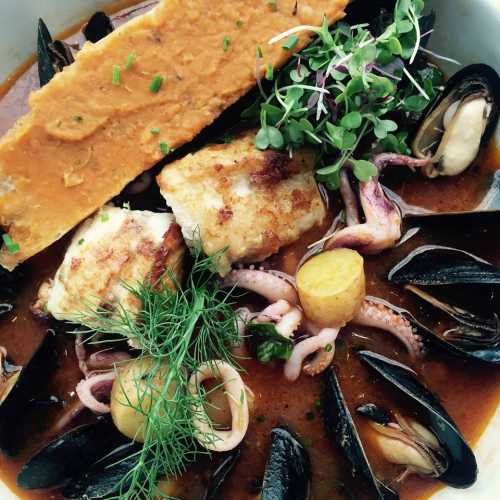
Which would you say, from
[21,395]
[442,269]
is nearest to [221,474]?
[21,395]

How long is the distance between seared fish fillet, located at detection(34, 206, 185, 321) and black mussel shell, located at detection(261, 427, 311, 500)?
91 centimetres

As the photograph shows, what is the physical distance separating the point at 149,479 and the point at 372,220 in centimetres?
158

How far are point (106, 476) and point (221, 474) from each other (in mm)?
527

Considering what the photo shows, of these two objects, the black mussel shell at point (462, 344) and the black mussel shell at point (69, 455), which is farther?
the black mussel shell at point (462, 344)

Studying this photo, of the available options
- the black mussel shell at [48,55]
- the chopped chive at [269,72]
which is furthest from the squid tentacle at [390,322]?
the black mussel shell at [48,55]

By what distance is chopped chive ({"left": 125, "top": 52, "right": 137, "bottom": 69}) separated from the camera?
279 cm

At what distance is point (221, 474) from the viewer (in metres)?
3.00

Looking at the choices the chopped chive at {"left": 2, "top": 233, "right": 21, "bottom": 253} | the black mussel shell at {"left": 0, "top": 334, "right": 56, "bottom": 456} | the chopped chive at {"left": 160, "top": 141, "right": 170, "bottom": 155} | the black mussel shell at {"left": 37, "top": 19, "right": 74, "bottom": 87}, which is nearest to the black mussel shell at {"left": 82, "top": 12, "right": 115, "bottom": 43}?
the black mussel shell at {"left": 37, "top": 19, "right": 74, "bottom": 87}

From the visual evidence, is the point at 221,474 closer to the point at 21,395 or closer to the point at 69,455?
the point at 69,455

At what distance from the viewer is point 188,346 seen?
9.47 ft

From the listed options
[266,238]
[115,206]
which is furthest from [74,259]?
[266,238]

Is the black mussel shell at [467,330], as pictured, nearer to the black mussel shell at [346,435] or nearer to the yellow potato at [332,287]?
the yellow potato at [332,287]

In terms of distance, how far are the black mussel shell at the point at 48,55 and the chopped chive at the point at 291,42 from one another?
1.11 meters

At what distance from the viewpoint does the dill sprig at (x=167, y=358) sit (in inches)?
110
